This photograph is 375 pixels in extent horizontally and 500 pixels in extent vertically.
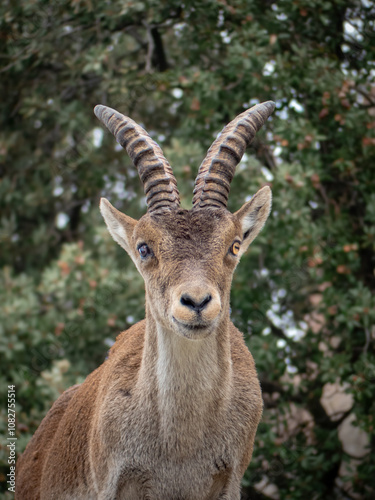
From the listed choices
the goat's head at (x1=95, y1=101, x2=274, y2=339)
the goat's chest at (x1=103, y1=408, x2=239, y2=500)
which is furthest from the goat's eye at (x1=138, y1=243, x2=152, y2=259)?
the goat's chest at (x1=103, y1=408, x2=239, y2=500)

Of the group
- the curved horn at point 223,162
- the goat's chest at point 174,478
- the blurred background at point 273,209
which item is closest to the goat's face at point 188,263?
the curved horn at point 223,162

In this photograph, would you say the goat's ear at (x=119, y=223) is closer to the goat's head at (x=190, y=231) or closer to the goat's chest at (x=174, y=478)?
the goat's head at (x=190, y=231)

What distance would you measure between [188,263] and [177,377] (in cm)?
69

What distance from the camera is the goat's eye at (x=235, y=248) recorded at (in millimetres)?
4059

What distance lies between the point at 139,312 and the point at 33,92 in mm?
3919

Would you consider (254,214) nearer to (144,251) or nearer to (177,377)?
(144,251)

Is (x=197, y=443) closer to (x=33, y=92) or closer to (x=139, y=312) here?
(x=139, y=312)

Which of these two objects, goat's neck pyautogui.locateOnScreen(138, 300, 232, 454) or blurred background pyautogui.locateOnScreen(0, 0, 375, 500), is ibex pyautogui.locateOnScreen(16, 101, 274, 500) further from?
blurred background pyautogui.locateOnScreen(0, 0, 375, 500)

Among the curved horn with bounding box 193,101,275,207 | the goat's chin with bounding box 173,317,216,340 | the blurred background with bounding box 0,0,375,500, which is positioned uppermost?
the curved horn with bounding box 193,101,275,207

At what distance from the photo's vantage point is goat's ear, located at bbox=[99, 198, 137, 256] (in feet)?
14.7

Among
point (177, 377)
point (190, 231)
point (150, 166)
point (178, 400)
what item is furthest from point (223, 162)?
point (178, 400)

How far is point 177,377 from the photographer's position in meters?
3.92

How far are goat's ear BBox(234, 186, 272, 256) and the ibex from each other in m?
0.09

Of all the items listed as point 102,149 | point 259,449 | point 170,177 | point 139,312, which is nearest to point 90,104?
A: point 102,149
